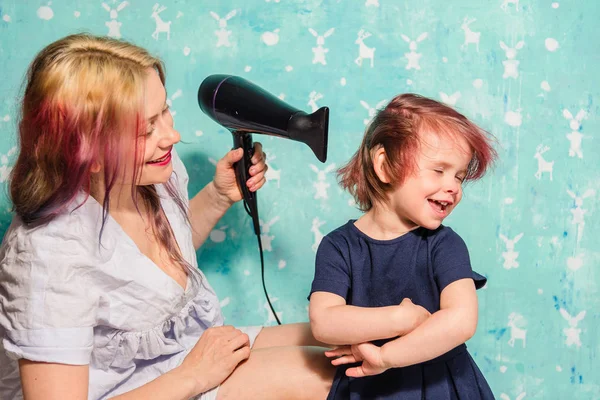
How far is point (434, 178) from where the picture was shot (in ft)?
4.06

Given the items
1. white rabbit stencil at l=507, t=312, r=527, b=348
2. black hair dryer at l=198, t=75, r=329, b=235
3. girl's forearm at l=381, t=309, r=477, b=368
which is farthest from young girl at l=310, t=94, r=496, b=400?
white rabbit stencil at l=507, t=312, r=527, b=348

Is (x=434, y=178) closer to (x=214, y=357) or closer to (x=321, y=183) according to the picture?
(x=214, y=357)

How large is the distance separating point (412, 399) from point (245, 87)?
67cm

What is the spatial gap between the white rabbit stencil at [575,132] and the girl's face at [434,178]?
0.69m

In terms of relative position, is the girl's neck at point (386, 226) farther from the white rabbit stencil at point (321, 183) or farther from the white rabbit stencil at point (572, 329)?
the white rabbit stencil at point (572, 329)

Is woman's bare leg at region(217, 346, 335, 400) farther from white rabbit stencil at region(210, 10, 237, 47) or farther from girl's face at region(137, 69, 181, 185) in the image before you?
white rabbit stencil at region(210, 10, 237, 47)

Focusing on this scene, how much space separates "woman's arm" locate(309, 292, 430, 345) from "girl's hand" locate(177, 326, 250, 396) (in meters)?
0.23

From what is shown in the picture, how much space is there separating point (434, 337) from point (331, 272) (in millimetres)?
219

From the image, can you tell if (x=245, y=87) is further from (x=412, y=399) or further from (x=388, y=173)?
(x=412, y=399)

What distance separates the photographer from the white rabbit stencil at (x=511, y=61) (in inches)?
70.6

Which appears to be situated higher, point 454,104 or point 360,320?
point 454,104

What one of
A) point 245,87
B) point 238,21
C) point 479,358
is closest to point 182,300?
point 245,87

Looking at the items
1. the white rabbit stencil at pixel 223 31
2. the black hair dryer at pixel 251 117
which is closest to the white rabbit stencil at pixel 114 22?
the white rabbit stencil at pixel 223 31

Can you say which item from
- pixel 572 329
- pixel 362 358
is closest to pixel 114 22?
pixel 362 358
